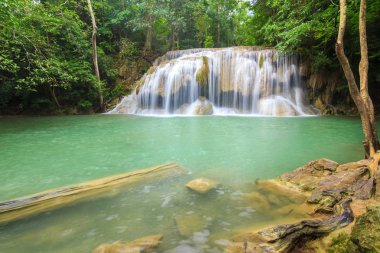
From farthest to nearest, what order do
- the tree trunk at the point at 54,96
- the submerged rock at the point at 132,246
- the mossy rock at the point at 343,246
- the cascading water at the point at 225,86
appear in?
the tree trunk at the point at 54,96 < the cascading water at the point at 225,86 < the submerged rock at the point at 132,246 < the mossy rock at the point at 343,246

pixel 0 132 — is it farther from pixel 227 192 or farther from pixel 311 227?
pixel 311 227

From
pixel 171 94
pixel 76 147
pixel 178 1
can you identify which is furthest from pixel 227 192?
pixel 178 1

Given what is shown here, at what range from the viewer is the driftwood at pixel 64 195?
309cm

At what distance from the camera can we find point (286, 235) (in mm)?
2232

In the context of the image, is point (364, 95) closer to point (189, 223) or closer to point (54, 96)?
point (189, 223)

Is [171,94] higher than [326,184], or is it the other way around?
[171,94]

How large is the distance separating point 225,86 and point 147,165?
37.8 feet

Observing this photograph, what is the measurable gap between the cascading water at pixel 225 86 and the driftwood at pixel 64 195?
1065cm

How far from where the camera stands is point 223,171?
4.70 metres

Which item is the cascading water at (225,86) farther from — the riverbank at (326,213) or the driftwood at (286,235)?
the driftwood at (286,235)

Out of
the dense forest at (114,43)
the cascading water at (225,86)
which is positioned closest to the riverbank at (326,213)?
the dense forest at (114,43)

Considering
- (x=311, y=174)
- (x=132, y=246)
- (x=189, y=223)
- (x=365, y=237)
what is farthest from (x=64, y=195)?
(x=311, y=174)

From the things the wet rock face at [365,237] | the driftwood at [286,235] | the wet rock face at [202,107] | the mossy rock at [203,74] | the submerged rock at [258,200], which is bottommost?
the submerged rock at [258,200]

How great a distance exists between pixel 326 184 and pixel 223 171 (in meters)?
1.70
